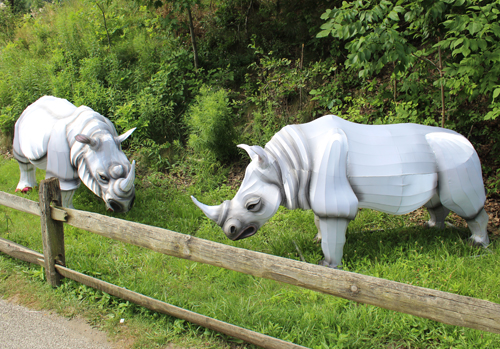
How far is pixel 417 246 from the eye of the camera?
160 inches

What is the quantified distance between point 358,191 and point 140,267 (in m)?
2.61

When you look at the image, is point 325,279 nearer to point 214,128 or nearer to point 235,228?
point 235,228

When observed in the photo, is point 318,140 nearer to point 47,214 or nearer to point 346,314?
point 346,314

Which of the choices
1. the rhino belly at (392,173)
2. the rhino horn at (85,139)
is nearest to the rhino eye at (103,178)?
the rhino horn at (85,139)

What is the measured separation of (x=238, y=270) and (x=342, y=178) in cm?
138

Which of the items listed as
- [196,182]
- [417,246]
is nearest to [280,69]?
[196,182]

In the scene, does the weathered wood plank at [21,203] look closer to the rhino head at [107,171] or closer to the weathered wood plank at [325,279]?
the weathered wood plank at [325,279]

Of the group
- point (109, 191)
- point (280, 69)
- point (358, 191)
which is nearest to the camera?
point (358, 191)

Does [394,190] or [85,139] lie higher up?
[394,190]

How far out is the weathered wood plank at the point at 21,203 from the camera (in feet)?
12.3

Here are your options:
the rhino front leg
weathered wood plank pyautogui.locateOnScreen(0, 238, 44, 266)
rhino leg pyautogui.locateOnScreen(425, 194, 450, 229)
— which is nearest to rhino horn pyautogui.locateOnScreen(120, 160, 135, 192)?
weathered wood plank pyautogui.locateOnScreen(0, 238, 44, 266)

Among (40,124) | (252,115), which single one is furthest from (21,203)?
(252,115)

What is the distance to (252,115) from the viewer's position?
23.4ft

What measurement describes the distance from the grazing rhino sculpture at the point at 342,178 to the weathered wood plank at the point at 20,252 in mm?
2011
